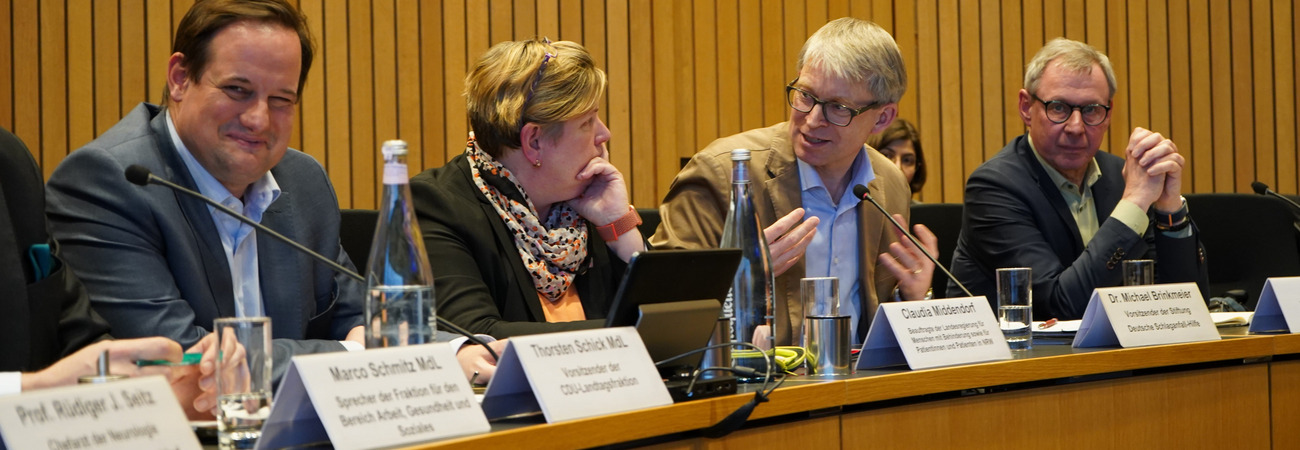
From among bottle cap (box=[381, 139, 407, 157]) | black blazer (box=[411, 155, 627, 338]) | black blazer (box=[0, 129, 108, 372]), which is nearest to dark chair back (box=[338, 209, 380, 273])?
black blazer (box=[411, 155, 627, 338])

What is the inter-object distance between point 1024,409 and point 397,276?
0.92m

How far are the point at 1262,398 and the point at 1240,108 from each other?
12.8 feet

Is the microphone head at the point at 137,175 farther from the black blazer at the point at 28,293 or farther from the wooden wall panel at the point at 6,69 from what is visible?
the wooden wall panel at the point at 6,69

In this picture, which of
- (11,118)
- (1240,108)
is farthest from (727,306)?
(1240,108)

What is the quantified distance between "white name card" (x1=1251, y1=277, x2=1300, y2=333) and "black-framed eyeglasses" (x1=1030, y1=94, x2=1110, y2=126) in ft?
2.70

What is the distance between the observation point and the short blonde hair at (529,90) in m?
2.19

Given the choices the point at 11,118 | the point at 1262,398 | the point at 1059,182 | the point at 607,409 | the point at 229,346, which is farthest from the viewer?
the point at 11,118

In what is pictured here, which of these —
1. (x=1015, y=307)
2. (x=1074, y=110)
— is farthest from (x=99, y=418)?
(x=1074, y=110)

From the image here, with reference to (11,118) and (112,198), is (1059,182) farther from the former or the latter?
(11,118)

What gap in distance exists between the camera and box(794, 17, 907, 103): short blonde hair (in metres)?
2.47

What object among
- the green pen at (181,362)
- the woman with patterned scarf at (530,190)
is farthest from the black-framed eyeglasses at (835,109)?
the green pen at (181,362)

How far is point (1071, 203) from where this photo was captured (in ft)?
9.86

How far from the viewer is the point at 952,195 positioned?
511cm

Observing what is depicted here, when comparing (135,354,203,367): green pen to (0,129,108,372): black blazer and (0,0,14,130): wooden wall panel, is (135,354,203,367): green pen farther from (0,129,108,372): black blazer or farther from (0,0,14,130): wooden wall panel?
(0,0,14,130): wooden wall panel
